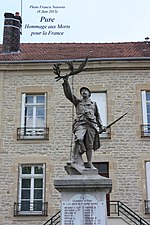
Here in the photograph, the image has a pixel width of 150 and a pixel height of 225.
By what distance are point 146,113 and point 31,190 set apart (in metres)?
5.19

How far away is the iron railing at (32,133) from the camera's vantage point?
16.9 metres

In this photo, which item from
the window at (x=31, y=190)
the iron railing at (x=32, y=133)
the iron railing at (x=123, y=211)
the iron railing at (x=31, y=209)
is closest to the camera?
the iron railing at (x=123, y=211)

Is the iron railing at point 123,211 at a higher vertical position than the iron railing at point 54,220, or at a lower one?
higher

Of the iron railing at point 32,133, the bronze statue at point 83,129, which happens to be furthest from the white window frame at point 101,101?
the bronze statue at point 83,129

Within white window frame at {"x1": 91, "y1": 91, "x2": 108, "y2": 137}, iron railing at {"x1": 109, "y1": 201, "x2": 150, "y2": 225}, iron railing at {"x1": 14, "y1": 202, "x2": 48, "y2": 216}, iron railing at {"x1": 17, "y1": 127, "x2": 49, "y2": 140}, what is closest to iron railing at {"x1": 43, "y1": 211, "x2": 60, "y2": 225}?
iron railing at {"x1": 14, "y1": 202, "x2": 48, "y2": 216}

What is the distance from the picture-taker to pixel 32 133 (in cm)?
1695

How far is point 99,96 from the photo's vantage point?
17.3 metres

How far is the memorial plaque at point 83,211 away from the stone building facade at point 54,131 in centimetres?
825

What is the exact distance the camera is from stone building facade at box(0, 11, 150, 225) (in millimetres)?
15992

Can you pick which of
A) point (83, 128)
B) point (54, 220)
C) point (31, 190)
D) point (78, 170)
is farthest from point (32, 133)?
point (78, 170)

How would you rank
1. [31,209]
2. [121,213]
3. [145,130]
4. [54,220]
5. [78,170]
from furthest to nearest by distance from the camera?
1. [145,130]
2. [31,209]
3. [121,213]
4. [54,220]
5. [78,170]

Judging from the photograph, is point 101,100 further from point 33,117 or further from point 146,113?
point 33,117

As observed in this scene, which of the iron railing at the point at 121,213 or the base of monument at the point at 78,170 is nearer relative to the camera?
the base of monument at the point at 78,170

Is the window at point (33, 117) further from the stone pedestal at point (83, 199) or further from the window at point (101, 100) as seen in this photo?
the stone pedestal at point (83, 199)
